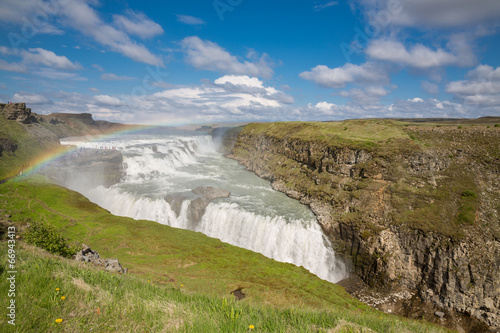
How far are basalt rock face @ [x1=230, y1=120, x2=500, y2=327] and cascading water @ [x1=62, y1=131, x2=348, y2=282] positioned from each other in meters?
3.11

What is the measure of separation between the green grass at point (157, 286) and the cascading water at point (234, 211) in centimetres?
474

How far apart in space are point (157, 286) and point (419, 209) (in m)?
33.5

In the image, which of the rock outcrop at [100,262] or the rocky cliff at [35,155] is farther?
the rocky cliff at [35,155]

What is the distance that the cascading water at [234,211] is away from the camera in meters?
34.1

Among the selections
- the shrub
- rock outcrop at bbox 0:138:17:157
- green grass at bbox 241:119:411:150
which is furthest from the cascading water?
rock outcrop at bbox 0:138:17:157

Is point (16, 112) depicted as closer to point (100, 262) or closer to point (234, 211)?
point (234, 211)

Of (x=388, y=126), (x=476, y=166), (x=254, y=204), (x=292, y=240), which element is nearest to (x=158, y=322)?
(x=292, y=240)

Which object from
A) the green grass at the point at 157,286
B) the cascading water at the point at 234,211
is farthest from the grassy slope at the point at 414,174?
the green grass at the point at 157,286

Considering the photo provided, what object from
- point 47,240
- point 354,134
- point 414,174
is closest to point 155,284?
point 47,240

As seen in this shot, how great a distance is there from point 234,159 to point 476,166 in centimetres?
6487

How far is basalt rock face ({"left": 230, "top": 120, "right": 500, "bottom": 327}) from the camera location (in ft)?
83.9

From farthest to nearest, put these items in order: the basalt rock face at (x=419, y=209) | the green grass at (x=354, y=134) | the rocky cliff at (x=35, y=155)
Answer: the rocky cliff at (x=35, y=155), the green grass at (x=354, y=134), the basalt rock face at (x=419, y=209)

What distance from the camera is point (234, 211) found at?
38.6m

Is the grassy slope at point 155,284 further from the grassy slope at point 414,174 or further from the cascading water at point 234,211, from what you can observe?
the grassy slope at point 414,174
